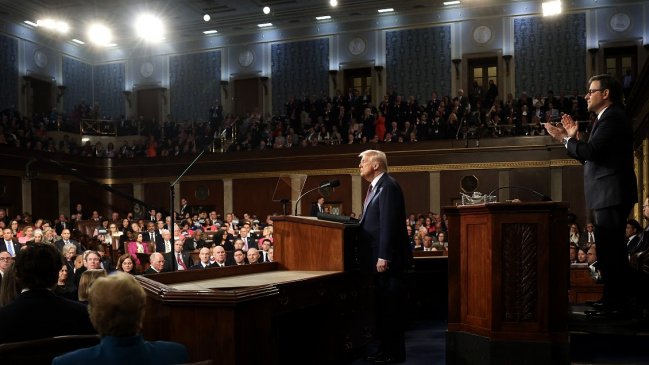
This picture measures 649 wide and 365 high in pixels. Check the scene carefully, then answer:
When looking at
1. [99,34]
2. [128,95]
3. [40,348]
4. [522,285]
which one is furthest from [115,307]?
[128,95]

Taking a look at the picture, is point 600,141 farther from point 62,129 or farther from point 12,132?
point 62,129

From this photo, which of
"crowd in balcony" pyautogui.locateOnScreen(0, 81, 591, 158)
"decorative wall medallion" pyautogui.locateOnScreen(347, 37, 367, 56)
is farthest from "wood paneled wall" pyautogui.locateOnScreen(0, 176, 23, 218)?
"decorative wall medallion" pyautogui.locateOnScreen(347, 37, 367, 56)

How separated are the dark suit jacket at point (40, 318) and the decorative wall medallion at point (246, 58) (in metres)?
19.7

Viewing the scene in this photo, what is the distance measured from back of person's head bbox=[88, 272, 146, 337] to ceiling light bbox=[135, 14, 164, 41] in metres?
19.2

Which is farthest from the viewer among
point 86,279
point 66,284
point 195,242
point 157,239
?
point 157,239

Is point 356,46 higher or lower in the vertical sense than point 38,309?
higher

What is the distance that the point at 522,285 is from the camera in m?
3.59

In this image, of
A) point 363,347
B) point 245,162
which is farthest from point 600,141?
point 245,162

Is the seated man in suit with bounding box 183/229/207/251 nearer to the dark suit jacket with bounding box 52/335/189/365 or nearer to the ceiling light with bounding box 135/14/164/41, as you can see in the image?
the dark suit jacket with bounding box 52/335/189/365

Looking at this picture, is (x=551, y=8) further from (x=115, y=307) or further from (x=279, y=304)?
(x=115, y=307)

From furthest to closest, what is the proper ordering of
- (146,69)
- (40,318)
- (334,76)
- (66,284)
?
1. (146,69)
2. (334,76)
3. (66,284)
4. (40,318)

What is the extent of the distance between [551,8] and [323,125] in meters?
7.17

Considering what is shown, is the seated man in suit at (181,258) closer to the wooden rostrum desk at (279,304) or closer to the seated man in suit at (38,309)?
the wooden rostrum desk at (279,304)

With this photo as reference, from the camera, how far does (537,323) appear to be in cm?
354
